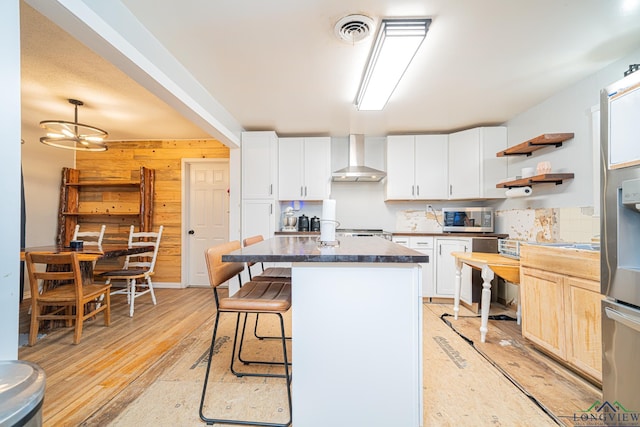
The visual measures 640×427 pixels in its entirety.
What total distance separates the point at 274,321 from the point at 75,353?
65.7 inches

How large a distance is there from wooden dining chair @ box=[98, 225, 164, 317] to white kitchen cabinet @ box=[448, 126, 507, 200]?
410 centimetres

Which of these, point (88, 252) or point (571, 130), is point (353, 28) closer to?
point (571, 130)

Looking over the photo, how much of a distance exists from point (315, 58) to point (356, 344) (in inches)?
80.8

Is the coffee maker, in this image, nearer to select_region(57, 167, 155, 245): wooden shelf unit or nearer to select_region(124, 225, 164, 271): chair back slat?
select_region(124, 225, 164, 271): chair back slat

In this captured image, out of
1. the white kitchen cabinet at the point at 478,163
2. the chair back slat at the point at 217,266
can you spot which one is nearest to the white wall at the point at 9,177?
the chair back slat at the point at 217,266

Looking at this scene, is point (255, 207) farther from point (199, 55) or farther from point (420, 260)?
point (420, 260)

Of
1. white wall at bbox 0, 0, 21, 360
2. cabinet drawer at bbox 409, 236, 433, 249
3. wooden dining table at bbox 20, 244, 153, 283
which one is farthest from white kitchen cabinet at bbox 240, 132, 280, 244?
white wall at bbox 0, 0, 21, 360

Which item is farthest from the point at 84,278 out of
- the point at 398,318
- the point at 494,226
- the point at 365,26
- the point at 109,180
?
the point at 494,226

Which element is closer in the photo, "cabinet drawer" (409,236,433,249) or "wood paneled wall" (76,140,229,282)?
"cabinet drawer" (409,236,433,249)

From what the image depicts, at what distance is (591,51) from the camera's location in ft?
6.83

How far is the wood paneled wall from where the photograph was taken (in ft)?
14.6

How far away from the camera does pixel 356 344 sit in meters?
1.41

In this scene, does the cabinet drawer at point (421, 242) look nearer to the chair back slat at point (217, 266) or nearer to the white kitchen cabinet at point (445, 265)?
the white kitchen cabinet at point (445, 265)

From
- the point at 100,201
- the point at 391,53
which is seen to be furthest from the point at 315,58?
the point at 100,201
